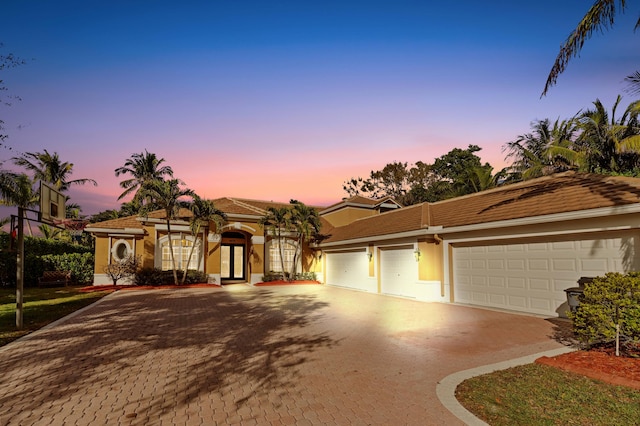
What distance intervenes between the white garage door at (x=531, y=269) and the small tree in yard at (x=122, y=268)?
17689 millimetres

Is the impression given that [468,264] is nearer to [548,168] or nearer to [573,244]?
[573,244]

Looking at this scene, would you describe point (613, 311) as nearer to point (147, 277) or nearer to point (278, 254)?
point (278, 254)

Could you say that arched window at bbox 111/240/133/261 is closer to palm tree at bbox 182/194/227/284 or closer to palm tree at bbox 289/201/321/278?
palm tree at bbox 182/194/227/284

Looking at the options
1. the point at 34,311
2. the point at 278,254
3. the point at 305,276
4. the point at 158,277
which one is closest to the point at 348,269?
the point at 305,276

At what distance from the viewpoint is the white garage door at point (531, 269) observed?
29.9 ft

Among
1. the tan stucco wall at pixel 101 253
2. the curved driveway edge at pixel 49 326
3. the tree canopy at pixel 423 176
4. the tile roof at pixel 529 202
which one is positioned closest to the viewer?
the curved driveway edge at pixel 49 326

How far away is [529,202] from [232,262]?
62.5 ft

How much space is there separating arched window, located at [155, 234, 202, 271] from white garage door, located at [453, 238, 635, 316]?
15774 millimetres

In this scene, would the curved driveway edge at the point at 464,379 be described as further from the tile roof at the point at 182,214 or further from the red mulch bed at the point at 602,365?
the tile roof at the point at 182,214

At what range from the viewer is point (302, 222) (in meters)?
22.3

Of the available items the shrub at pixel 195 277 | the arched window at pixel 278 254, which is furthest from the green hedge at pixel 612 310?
the shrub at pixel 195 277

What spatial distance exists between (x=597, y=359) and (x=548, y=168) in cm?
2210

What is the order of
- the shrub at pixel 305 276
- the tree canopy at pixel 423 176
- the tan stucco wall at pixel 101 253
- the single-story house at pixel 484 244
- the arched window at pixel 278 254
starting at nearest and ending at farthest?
the single-story house at pixel 484 244 → the tan stucco wall at pixel 101 253 → the shrub at pixel 305 276 → the arched window at pixel 278 254 → the tree canopy at pixel 423 176

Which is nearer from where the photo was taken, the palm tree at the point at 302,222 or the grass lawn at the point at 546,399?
the grass lawn at the point at 546,399
